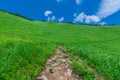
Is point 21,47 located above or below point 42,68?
above

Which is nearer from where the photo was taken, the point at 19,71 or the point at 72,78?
the point at 19,71

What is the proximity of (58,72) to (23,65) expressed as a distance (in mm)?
1961

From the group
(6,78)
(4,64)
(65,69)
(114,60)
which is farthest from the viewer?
(114,60)

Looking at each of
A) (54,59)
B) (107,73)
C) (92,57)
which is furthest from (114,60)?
(54,59)

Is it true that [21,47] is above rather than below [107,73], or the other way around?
above

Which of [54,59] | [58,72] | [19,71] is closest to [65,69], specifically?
[58,72]

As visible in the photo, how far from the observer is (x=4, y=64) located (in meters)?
13.9

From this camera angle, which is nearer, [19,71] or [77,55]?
[19,71]

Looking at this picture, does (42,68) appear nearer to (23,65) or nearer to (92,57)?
(23,65)

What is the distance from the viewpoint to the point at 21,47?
16.8 m

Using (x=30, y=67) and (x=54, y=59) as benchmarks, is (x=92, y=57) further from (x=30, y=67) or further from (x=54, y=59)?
(x=30, y=67)

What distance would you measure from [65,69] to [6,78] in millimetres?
4377

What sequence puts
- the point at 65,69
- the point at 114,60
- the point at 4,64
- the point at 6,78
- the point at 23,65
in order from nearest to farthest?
the point at 6,78 < the point at 4,64 < the point at 23,65 < the point at 65,69 < the point at 114,60

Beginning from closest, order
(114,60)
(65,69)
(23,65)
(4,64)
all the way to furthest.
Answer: (4,64)
(23,65)
(65,69)
(114,60)
